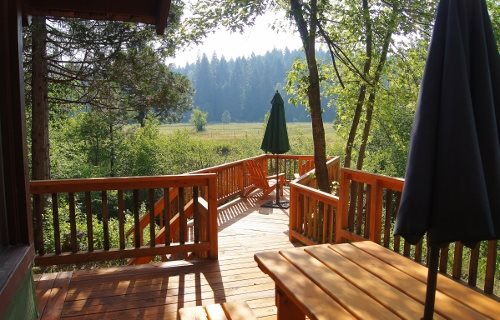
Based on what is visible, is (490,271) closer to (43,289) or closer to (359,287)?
(359,287)

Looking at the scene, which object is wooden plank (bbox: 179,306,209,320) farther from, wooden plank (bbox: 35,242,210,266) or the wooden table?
wooden plank (bbox: 35,242,210,266)

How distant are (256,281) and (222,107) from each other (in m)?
119

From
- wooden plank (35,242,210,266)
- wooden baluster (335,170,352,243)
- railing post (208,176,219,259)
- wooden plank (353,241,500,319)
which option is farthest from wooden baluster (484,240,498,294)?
wooden plank (35,242,210,266)

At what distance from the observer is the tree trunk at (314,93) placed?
730 centimetres

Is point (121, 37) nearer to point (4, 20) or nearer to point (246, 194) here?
point (246, 194)

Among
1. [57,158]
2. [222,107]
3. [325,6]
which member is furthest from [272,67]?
[325,6]

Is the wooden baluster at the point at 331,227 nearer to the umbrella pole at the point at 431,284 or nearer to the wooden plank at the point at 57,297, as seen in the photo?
the wooden plank at the point at 57,297

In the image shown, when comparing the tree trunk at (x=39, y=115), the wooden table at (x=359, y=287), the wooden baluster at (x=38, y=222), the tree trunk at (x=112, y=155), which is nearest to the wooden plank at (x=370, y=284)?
the wooden table at (x=359, y=287)

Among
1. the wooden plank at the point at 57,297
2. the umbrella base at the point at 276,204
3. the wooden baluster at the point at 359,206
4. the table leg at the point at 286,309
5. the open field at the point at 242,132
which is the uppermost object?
the wooden baluster at the point at 359,206

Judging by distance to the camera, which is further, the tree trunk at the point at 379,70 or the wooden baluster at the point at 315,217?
the tree trunk at the point at 379,70

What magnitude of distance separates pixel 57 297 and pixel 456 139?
3476 mm

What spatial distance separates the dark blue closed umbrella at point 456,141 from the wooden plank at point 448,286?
39cm

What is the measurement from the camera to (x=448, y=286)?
87.7 inches

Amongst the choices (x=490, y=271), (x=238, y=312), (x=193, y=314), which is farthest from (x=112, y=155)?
(x=490, y=271)
